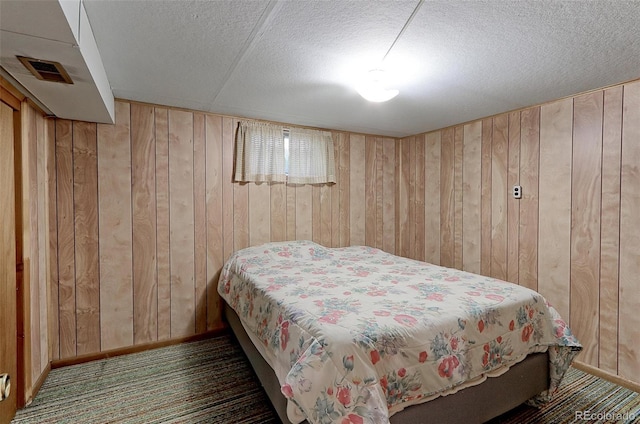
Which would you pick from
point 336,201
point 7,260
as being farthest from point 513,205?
point 7,260

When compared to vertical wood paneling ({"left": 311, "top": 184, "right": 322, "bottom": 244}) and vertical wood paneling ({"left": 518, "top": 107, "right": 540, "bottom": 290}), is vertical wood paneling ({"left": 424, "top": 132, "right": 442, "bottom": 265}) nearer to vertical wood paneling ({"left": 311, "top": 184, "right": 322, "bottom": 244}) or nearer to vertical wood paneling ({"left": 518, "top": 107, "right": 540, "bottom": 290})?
vertical wood paneling ({"left": 518, "top": 107, "right": 540, "bottom": 290})

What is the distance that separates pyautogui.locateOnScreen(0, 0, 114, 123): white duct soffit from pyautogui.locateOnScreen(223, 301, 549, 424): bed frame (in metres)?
1.80

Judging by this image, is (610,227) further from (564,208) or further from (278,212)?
(278,212)

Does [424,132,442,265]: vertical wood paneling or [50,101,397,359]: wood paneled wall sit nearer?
[50,101,397,359]: wood paneled wall

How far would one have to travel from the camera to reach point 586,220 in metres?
2.37

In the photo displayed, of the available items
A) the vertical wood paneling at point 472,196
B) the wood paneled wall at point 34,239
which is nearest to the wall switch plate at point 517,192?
the vertical wood paneling at point 472,196

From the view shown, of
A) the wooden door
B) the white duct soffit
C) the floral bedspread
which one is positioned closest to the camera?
the white duct soffit

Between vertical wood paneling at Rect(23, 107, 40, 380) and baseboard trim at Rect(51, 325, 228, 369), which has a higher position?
vertical wood paneling at Rect(23, 107, 40, 380)

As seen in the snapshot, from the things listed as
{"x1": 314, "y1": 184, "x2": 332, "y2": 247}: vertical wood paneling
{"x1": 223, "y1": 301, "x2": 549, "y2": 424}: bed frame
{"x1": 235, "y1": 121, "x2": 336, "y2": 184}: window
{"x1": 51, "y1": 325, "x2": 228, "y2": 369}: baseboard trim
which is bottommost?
{"x1": 51, "y1": 325, "x2": 228, "y2": 369}: baseboard trim

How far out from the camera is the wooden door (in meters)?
1.75

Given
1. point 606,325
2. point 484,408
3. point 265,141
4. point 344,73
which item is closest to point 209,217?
point 265,141

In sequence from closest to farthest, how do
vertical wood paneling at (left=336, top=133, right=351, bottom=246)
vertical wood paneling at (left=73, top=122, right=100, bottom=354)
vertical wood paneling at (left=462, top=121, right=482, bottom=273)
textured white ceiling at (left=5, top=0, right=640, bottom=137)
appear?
textured white ceiling at (left=5, top=0, right=640, bottom=137)
vertical wood paneling at (left=73, top=122, right=100, bottom=354)
vertical wood paneling at (left=462, top=121, right=482, bottom=273)
vertical wood paneling at (left=336, top=133, right=351, bottom=246)

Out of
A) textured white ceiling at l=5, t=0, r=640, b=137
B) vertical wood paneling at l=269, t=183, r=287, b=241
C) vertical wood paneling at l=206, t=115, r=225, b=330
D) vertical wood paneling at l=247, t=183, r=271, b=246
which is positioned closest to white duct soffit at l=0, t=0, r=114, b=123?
textured white ceiling at l=5, t=0, r=640, b=137

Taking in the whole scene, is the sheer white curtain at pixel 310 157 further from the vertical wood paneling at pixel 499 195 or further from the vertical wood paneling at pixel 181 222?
the vertical wood paneling at pixel 499 195
